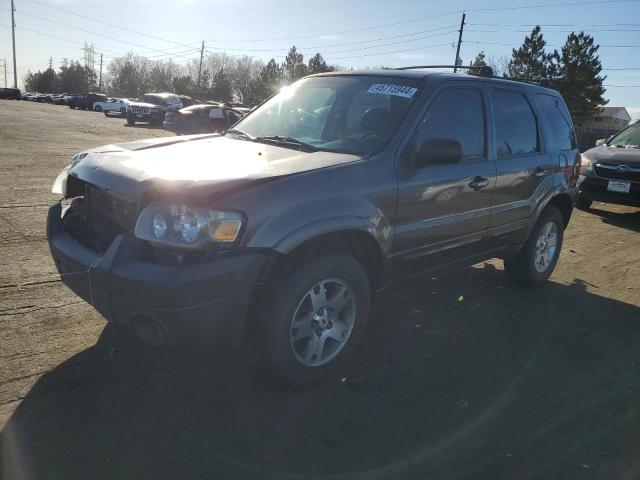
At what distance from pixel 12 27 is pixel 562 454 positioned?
3959 inches

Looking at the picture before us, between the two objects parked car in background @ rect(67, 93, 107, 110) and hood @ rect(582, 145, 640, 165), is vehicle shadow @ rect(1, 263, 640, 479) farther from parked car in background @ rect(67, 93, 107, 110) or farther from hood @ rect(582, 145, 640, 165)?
parked car in background @ rect(67, 93, 107, 110)

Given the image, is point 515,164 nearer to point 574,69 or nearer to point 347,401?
point 347,401

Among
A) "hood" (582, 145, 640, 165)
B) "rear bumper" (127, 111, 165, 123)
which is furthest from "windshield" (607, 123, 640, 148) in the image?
"rear bumper" (127, 111, 165, 123)

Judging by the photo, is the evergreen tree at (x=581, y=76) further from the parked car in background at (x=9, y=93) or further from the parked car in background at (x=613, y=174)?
the parked car in background at (x=9, y=93)

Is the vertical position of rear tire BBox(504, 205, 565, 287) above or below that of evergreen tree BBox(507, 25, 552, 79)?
below

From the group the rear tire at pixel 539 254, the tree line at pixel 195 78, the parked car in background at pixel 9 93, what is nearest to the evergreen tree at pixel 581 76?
the tree line at pixel 195 78

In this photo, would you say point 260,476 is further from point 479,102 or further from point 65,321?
point 479,102

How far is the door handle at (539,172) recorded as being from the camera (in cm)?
480

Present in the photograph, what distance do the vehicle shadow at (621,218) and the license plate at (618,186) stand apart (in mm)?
584

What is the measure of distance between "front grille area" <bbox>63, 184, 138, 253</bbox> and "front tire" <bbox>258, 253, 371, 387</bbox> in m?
0.91

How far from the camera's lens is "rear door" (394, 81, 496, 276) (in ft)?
11.5

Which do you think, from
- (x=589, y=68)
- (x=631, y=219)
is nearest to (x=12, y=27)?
(x=589, y=68)

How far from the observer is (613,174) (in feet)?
30.3

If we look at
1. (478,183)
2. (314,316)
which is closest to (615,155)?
(478,183)
